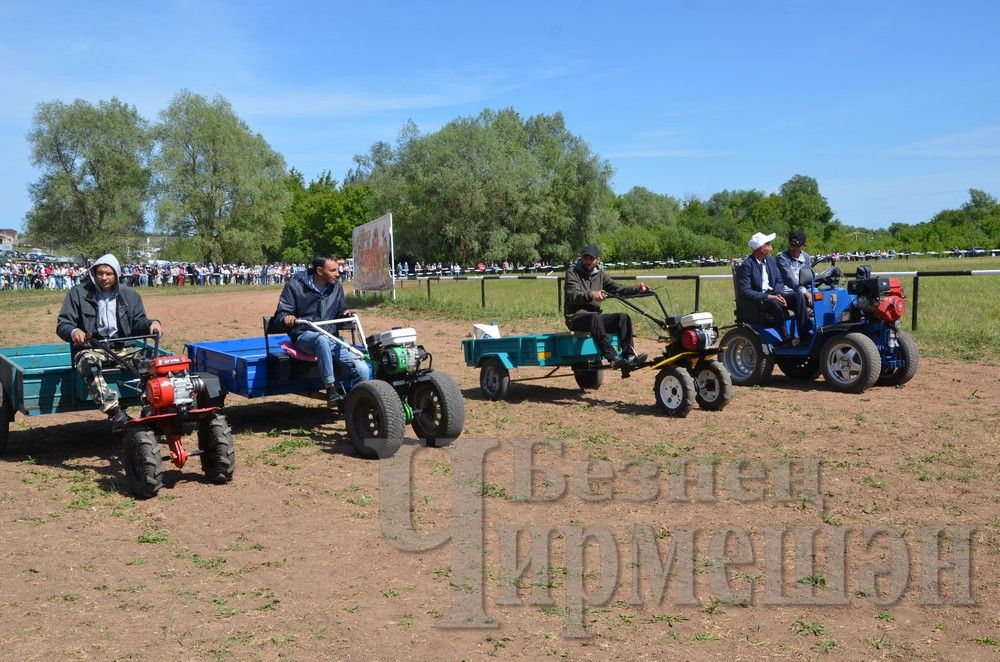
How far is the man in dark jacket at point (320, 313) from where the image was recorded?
342 inches

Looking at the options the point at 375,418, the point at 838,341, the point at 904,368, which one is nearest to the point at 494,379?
the point at 375,418

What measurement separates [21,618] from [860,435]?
7016mm

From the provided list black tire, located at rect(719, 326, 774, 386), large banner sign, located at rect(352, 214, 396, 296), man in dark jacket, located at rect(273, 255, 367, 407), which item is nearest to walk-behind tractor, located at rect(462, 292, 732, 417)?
black tire, located at rect(719, 326, 774, 386)

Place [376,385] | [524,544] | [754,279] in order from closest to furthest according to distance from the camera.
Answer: [524,544] → [376,385] → [754,279]

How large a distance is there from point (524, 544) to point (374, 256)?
838 inches

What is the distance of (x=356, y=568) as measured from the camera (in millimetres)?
5473

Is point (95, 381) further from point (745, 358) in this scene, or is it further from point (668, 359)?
point (745, 358)

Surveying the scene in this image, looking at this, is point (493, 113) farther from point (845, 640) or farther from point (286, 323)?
point (845, 640)

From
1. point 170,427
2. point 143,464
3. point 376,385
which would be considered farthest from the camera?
point 376,385

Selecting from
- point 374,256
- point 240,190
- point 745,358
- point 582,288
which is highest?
point 240,190

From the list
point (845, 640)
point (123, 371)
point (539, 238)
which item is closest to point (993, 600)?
point (845, 640)

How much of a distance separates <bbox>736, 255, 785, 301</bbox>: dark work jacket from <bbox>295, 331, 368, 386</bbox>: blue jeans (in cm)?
542

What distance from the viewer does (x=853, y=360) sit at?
35.8 ft

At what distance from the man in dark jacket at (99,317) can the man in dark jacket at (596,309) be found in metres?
4.63
